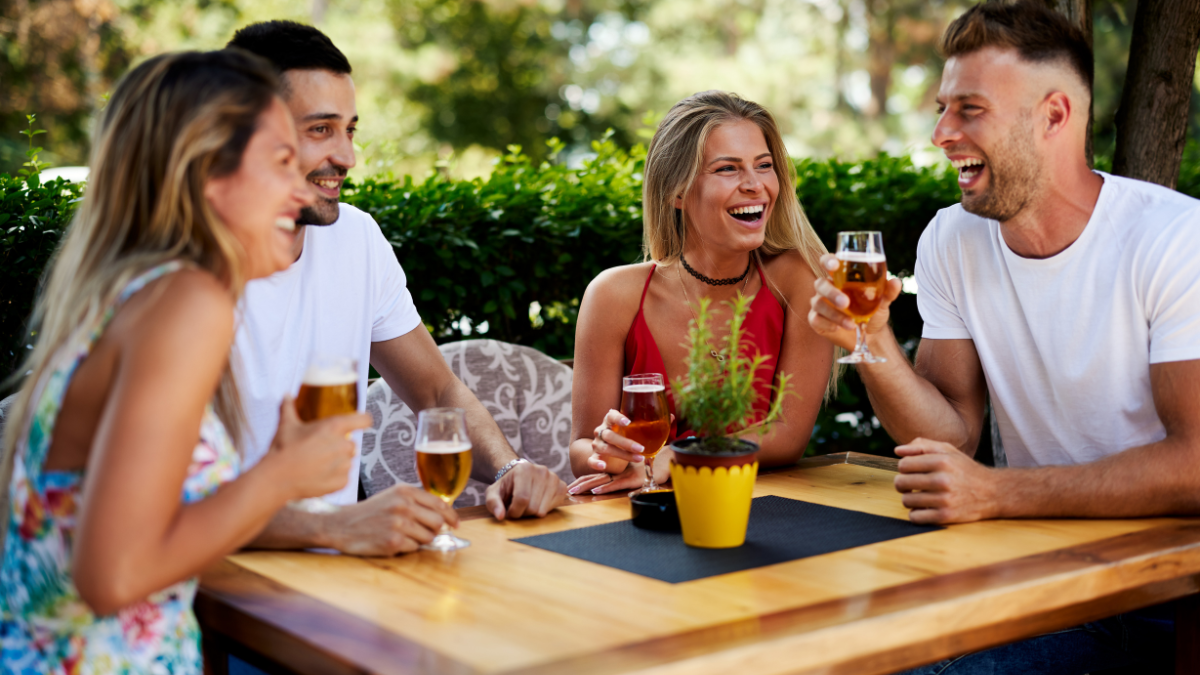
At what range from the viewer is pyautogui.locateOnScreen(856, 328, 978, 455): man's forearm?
2.61 m

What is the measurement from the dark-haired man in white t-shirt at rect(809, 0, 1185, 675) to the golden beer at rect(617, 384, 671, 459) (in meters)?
0.42

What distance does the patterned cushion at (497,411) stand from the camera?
132 inches

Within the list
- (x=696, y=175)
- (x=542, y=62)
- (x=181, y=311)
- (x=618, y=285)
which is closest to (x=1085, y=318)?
(x=696, y=175)

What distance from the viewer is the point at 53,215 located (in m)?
3.41

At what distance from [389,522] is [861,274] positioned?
1101 mm

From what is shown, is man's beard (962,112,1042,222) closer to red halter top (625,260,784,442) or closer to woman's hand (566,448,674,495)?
red halter top (625,260,784,442)

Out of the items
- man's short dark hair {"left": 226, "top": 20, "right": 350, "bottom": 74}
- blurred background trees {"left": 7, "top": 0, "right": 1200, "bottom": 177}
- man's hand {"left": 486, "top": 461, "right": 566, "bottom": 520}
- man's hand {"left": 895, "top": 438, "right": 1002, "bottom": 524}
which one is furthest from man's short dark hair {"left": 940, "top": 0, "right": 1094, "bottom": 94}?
blurred background trees {"left": 7, "top": 0, "right": 1200, "bottom": 177}

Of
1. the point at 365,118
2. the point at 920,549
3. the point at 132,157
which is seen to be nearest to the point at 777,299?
the point at 920,549

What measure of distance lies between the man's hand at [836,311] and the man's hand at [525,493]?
689mm

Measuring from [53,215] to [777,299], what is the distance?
2319 millimetres

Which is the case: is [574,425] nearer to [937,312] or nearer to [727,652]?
[937,312]

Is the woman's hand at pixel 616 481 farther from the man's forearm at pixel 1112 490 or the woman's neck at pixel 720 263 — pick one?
the woman's neck at pixel 720 263

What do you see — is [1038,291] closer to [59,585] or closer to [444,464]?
[444,464]

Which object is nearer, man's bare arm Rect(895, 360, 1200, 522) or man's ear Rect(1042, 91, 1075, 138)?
man's bare arm Rect(895, 360, 1200, 522)
